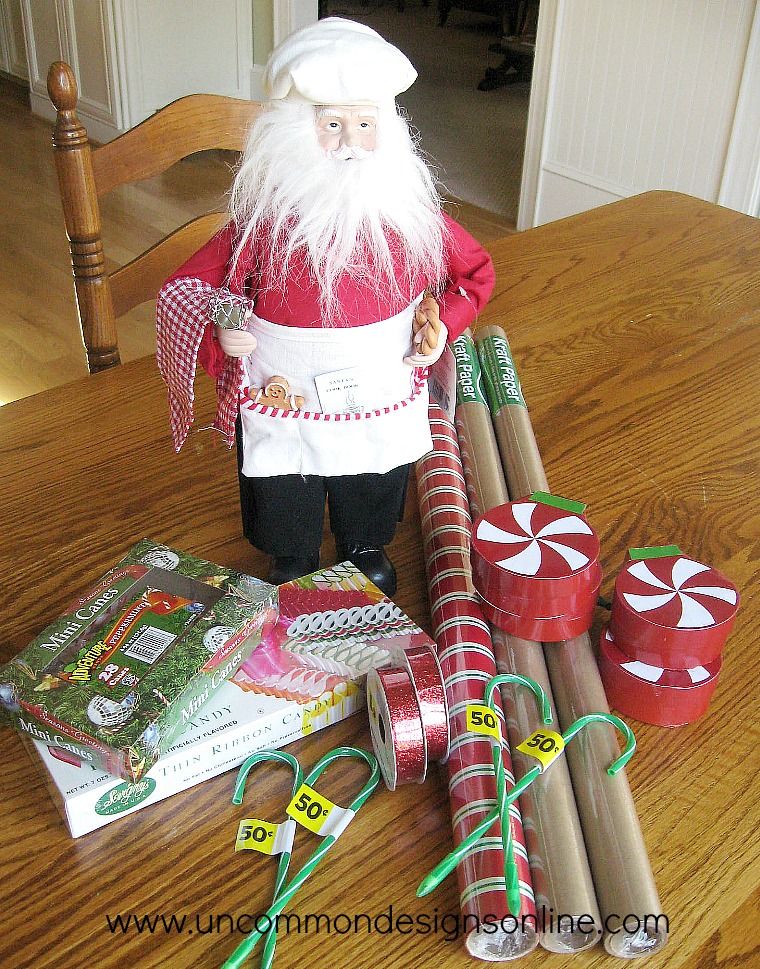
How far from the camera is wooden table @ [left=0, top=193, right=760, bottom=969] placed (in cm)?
52

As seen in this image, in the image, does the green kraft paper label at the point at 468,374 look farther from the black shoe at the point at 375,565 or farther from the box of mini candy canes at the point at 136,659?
the box of mini candy canes at the point at 136,659

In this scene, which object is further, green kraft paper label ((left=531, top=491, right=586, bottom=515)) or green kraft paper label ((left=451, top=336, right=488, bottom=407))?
green kraft paper label ((left=451, top=336, right=488, bottom=407))

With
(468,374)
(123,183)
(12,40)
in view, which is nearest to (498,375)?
(468,374)

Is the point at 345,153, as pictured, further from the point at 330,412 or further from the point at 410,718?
the point at 410,718

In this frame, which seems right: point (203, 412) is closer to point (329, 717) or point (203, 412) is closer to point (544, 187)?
point (329, 717)

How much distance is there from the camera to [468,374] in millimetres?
889

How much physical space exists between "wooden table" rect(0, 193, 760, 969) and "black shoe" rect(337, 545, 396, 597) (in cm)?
2

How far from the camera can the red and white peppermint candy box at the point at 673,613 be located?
0.60 meters

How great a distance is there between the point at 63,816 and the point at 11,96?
4.14m

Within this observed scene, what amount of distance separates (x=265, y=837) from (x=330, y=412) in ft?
0.88

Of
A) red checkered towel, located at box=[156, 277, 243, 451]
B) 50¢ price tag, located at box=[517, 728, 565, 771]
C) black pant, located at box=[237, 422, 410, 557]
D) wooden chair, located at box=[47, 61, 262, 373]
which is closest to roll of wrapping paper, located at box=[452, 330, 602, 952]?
50¢ price tag, located at box=[517, 728, 565, 771]

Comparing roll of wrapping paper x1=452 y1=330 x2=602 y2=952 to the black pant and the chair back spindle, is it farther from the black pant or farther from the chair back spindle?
the chair back spindle

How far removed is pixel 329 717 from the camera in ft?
2.02

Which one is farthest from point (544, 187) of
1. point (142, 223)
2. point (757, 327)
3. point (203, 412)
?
point (203, 412)
